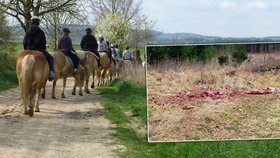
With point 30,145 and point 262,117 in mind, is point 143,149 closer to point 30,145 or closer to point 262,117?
point 30,145

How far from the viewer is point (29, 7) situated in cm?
2850

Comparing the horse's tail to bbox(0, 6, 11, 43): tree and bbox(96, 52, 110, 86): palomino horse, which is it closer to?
bbox(96, 52, 110, 86): palomino horse

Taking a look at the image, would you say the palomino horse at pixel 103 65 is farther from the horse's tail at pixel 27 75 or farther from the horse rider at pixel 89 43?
the horse's tail at pixel 27 75

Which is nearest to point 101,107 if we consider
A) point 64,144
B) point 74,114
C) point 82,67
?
point 74,114

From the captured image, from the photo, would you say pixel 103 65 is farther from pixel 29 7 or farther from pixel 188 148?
pixel 188 148

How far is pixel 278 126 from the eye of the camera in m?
6.20

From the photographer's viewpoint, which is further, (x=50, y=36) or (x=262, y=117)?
(x=50, y=36)

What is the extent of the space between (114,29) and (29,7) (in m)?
29.7

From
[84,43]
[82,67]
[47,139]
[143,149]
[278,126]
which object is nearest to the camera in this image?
[278,126]

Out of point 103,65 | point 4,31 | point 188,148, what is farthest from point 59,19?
point 188,148

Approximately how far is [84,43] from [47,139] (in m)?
10.7

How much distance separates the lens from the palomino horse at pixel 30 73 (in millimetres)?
12133

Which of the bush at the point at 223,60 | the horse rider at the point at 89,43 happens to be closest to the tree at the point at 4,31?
the horse rider at the point at 89,43

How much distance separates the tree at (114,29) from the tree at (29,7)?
86.4ft
